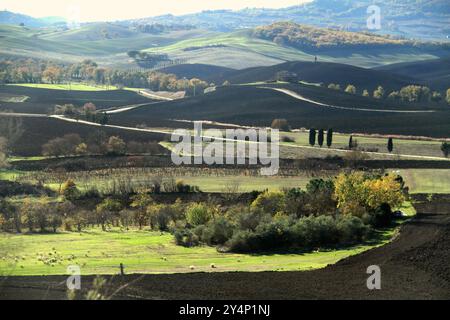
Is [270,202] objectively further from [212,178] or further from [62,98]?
[62,98]

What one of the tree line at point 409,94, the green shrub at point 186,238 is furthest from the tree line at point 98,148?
the tree line at point 409,94

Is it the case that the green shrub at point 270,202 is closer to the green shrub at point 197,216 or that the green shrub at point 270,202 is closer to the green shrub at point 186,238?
the green shrub at point 197,216

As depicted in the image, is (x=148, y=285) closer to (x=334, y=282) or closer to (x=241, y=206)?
(x=334, y=282)

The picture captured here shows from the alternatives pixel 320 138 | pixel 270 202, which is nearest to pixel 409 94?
pixel 320 138

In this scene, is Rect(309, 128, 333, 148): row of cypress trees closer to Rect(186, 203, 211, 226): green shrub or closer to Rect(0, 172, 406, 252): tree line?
Rect(0, 172, 406, 252): tree line

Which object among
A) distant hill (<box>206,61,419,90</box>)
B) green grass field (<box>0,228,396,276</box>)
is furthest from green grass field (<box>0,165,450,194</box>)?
distant hill (<box>206,61,419,90</box>)

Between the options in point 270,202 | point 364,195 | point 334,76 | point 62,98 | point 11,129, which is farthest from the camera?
point 334,76
